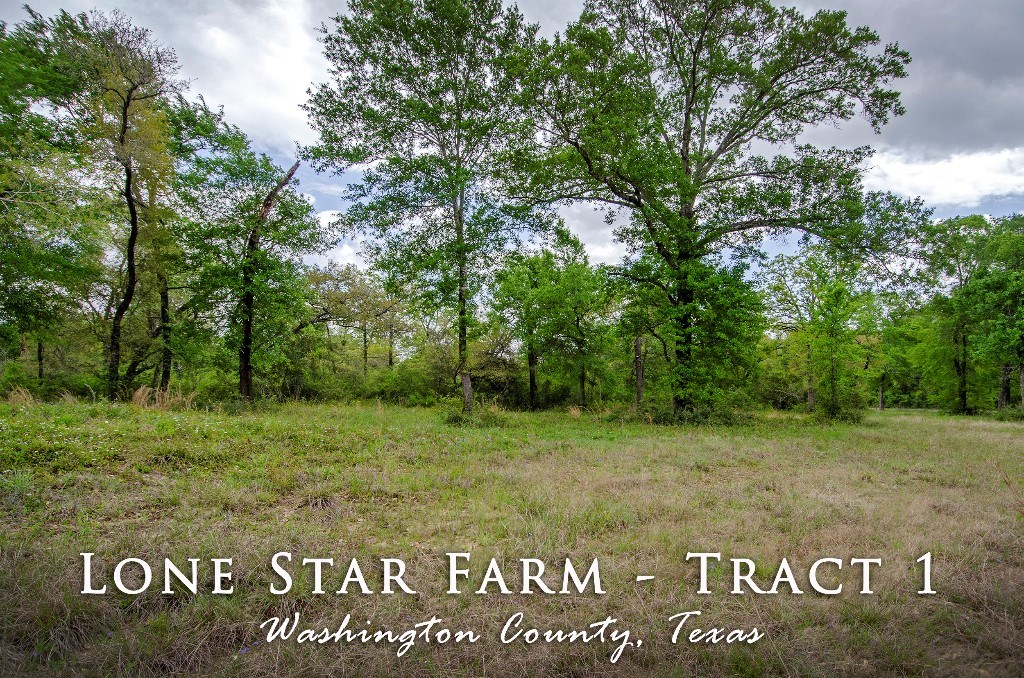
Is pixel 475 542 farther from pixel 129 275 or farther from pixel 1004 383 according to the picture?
pixel 1004 383

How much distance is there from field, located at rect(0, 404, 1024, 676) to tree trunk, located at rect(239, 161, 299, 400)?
26.5ft

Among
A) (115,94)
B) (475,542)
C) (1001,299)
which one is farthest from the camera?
(1001,299)

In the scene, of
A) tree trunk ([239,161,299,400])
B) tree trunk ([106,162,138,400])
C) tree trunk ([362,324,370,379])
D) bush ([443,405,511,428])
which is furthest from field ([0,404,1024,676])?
tree trunk ([362,324,370,379])

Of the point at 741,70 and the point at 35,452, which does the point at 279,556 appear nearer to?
the point at 35,452

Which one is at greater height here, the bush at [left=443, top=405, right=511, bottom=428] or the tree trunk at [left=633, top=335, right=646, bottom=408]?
the tree trunk at [left=633, top=335, right=646, bottom=408]

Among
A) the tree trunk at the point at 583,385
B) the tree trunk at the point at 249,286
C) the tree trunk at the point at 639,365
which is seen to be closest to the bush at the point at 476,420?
the tree trunk at the point at 583,385

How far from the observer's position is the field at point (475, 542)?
2559mm

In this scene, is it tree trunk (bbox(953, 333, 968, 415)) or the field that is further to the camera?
tree trunk (bbox(953, 333, 968, 415))

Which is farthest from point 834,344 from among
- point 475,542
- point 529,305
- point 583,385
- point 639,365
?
point 475,542

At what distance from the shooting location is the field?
2.56 m

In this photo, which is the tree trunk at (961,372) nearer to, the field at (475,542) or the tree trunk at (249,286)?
the field at (475,542)

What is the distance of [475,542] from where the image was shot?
414 cm

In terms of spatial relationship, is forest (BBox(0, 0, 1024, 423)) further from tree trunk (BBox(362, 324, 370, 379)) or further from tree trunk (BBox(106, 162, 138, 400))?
tree trunk (BBox(362, 324, 370, 379))

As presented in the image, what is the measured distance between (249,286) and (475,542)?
14865 mm
